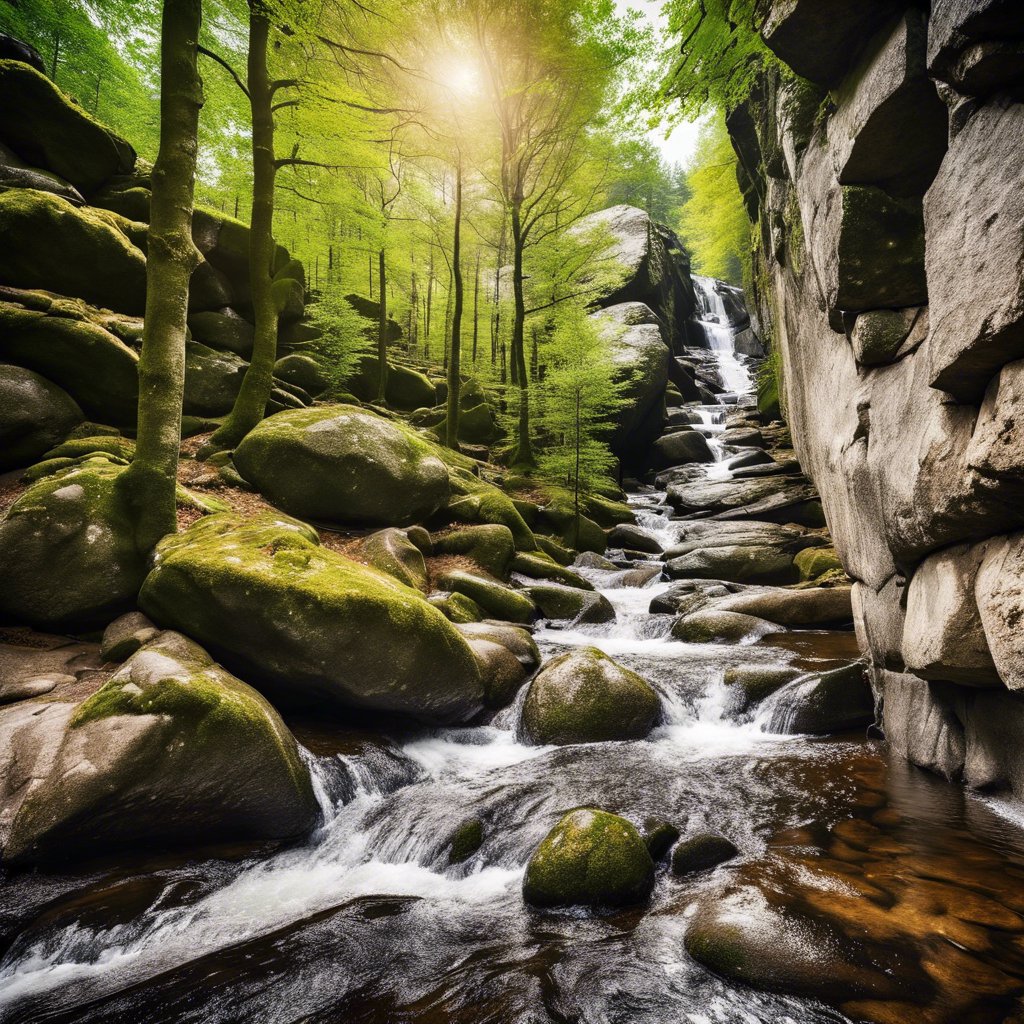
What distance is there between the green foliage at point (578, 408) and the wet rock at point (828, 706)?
342 inches

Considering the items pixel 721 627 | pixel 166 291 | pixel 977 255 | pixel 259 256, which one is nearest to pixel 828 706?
pixel 721 627

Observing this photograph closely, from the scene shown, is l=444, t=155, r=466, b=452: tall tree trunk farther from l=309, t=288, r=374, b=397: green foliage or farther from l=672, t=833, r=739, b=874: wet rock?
l=672, t=833, r=739, b=874: wet rock

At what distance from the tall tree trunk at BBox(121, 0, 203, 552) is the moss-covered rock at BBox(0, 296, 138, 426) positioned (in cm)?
318

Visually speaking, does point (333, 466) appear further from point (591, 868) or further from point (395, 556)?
point (591, 868)

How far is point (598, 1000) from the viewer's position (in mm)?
2664

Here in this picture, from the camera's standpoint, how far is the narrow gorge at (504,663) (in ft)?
9.33

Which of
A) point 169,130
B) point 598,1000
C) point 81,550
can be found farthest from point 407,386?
point 598,1000

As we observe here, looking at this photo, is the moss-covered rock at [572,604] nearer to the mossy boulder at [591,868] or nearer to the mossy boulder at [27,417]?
the mossy boulder at [591,868]

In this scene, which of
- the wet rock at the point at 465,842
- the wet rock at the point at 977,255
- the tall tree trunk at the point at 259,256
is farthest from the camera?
the tall tree trunk at the point at 259,256

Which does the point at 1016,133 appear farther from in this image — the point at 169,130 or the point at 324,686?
the point at 169,130

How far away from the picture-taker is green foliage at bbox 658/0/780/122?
4.93m

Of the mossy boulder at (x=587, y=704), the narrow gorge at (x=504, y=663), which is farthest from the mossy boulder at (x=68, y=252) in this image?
the mossy boulder at (x=587, y=704)

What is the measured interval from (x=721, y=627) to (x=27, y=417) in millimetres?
10694

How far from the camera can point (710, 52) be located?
5270mm
